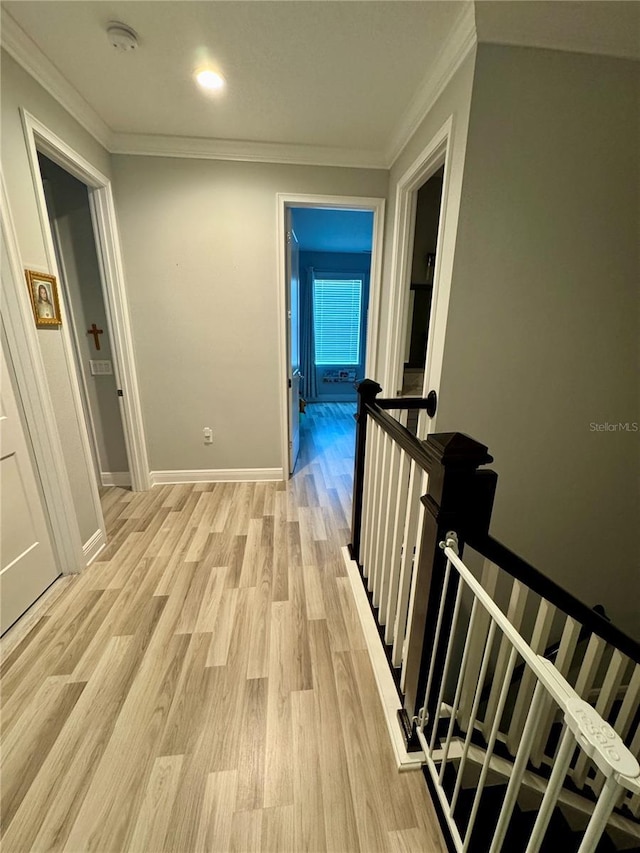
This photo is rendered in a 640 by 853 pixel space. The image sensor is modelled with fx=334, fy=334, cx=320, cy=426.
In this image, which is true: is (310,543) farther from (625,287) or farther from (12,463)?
(625,287)

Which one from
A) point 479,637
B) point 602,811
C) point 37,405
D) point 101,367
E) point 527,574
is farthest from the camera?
point 101,367

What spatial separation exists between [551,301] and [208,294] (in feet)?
7.53

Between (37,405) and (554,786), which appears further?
(37,405)

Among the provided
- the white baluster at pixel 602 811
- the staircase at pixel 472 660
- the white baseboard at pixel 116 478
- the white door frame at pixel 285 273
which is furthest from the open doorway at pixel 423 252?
the white baseboard at pixel 116 478

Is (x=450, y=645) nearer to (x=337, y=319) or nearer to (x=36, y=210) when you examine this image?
(x=36, y=210)

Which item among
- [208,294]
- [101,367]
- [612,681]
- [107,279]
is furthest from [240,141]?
[612,681]

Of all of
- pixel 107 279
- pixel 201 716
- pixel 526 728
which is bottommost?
pixel 201 716

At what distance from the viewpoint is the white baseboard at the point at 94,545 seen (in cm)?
201

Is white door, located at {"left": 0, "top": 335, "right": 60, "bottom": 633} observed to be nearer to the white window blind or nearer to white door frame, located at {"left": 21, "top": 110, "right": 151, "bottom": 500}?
white door frame, located at {"left": 21, "top": 110, "right": 151, "bottom": 500}

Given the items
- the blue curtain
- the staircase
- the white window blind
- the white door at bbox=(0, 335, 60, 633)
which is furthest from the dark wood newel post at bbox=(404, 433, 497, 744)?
the white window blind

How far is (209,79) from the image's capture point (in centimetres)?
172

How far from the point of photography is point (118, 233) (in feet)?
7.98

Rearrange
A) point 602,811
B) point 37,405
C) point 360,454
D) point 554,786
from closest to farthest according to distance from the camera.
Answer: point 602,811, point 554,786, point 37,405, point 360,454

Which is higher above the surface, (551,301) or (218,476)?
(551,301)
